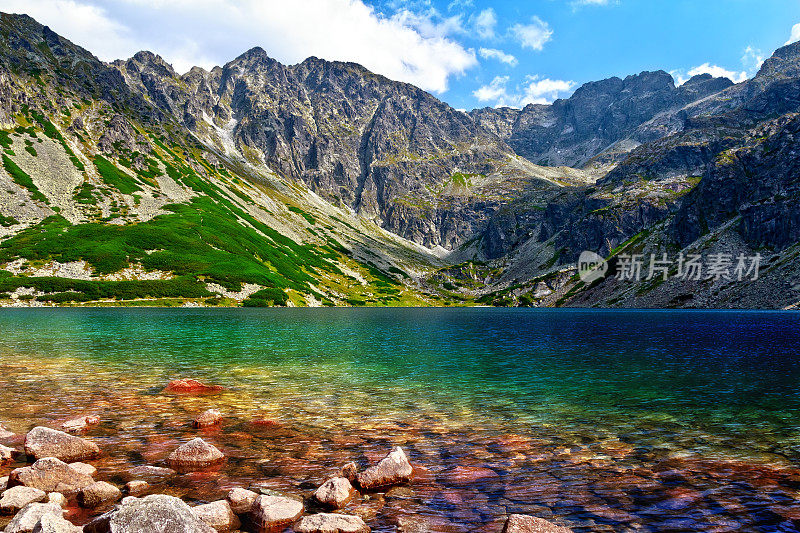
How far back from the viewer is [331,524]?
399 inches

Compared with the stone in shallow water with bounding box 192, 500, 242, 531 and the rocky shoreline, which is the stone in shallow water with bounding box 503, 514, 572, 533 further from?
the stone in shallow water with bounding box 192, 500, 242, 531

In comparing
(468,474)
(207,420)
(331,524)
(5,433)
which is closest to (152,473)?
(207,420)

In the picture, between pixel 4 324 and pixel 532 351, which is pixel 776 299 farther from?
pixel 4 324

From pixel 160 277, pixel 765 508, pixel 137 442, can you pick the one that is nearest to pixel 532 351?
pixel 765 508

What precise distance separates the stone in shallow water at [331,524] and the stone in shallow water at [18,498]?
744cm

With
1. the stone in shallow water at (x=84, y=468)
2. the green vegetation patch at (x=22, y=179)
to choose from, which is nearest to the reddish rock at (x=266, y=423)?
the stone in shallow water at (x=84, y=468)

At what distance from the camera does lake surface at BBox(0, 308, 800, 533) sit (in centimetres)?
1209

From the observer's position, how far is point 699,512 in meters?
11.4

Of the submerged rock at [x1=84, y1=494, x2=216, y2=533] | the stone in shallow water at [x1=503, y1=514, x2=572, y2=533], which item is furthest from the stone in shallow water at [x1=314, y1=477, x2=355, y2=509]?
the stone in shallow water at [x1=503, y1=514, x2=572, y2=533]

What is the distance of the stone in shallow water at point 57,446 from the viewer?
583 inches

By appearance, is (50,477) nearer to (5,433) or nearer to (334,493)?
(5,433)

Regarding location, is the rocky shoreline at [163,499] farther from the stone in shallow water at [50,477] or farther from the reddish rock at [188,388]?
the reddish rock at [188,388]

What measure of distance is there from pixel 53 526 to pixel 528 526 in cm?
1032

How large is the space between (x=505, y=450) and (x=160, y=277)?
6365 inches
